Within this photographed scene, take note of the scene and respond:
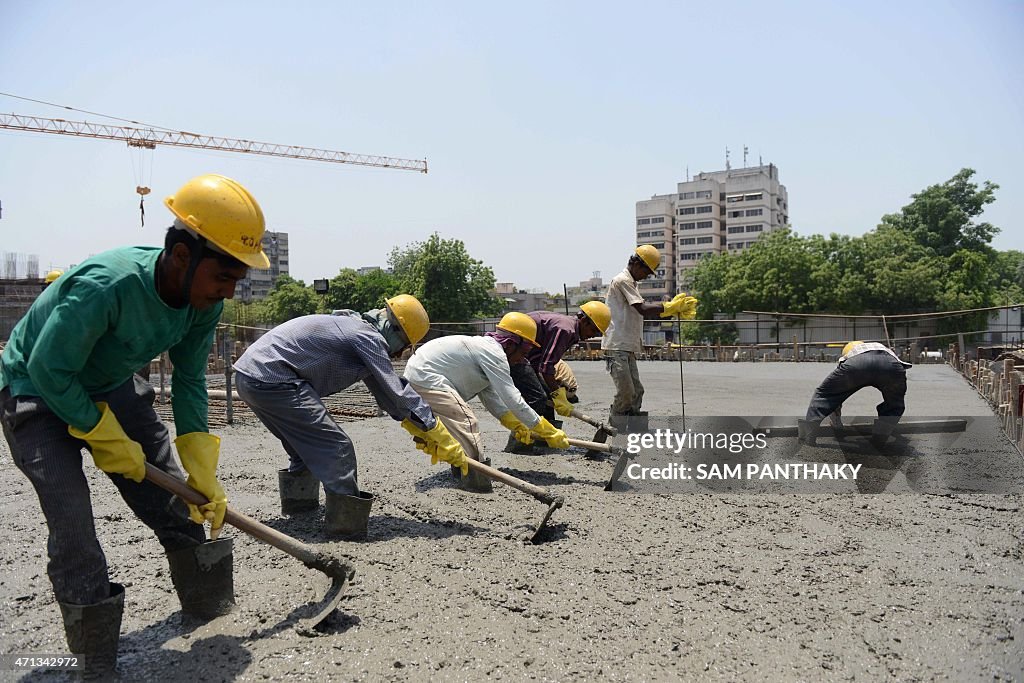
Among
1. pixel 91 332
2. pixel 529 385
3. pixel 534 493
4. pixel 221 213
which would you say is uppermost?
pixel 221 213

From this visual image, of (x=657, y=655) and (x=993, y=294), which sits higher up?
(x=993, y=294)

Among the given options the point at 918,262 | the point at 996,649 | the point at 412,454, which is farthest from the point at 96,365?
the point at 918,262

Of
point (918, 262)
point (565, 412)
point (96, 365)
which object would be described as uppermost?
point (918, 262)

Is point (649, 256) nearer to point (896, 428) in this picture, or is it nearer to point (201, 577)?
point (896, 428)

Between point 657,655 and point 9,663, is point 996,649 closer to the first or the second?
point 657,655

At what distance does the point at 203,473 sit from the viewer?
2494 mm

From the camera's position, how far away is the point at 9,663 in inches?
92.3

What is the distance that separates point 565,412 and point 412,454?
1.37 m

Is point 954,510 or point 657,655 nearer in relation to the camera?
point 657,655

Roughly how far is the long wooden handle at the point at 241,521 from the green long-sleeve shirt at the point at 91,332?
0.32 meters

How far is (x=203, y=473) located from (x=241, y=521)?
0.72 feet

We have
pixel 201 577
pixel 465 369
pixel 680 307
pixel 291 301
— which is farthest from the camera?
pixel 291 301

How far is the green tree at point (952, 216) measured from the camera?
3312 cm

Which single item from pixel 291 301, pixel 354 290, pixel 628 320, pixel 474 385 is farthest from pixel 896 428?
pixel 291 301
